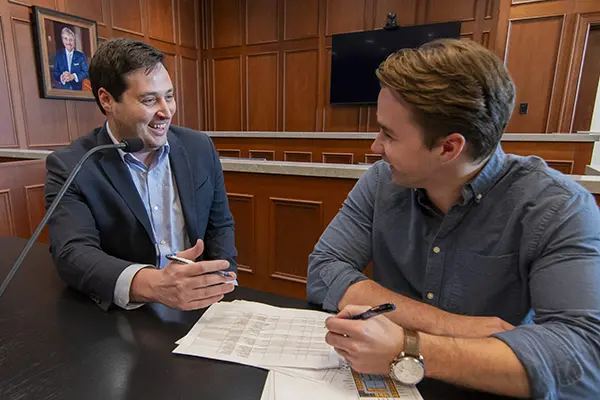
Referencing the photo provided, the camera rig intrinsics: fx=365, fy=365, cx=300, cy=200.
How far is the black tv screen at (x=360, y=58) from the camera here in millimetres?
5270


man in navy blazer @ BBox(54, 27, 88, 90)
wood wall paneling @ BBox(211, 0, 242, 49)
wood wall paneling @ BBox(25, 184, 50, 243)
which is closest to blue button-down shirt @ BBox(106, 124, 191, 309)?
wood wall paneling @ BBox(25, 184, 50, 243)

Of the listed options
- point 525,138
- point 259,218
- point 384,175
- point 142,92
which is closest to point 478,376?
point 384,175

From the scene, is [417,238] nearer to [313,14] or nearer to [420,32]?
[420,32]

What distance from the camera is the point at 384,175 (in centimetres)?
103

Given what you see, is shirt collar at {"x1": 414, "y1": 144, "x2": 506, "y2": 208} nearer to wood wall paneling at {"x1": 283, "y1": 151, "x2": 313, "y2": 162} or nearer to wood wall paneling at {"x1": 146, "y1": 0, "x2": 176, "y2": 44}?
wood wall paneling at {"x1": 283, "y1": 151, "x2": 313, "y2": 162}

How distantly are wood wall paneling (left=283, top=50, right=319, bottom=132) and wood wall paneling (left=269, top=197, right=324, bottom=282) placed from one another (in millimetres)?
4141

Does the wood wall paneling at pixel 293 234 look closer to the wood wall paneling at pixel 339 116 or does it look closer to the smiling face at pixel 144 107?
the smiling face at pixel 144 107

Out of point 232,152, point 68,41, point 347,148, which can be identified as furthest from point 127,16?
point 347,148

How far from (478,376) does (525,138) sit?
355cm

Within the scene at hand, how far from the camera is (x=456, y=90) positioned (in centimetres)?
74

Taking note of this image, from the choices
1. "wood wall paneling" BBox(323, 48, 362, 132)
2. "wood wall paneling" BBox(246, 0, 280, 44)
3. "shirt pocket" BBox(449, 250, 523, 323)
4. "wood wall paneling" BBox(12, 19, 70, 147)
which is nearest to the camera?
"shirt pocket" BBox(449, 250, 523, 323)

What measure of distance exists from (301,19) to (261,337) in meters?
6.02

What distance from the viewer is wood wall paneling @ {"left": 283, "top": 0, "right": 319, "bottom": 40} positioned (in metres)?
5.77

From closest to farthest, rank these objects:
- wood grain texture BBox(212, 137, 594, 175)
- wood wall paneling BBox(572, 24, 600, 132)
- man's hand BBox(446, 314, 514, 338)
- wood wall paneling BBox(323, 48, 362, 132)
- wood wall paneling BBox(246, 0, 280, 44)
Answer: man's hand BBox(446, 314, 514, 338) < wood grain texture BBox(212, 137, 594, 175) < wood wall paneling BBox(572, 24, 600, 132) < wood wall paneling BBox(323, 48, 362, 132) < wood wall paneling BBox(246, 0, 280, 44)
